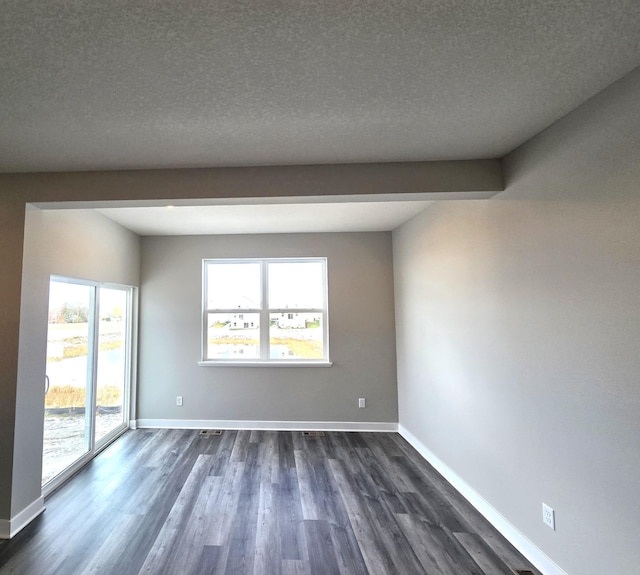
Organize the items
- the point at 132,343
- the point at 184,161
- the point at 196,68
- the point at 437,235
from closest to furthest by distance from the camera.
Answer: the point at 196,68, the point at 184,161, the point at 437,235, the point at 132,343

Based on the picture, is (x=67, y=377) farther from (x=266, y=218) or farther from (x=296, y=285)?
(x=296, y=285)

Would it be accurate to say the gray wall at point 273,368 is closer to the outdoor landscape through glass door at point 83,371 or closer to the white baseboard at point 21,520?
the outdoor landscape through glass door at point 83,371

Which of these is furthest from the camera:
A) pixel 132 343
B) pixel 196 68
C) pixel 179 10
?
pixel 132 343

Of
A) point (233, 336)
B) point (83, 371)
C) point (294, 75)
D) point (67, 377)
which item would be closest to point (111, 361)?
point (83, 371)

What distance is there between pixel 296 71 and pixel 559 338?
75.9 inches

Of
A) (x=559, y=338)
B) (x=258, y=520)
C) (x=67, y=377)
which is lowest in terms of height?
(x=258, y=520)

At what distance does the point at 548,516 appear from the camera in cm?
175

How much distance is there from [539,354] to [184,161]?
2619 millimetres

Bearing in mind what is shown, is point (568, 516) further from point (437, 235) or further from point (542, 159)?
point (437, 235)

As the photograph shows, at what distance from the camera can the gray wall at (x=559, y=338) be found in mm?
1354

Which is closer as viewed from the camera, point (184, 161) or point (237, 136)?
point (237, 136)

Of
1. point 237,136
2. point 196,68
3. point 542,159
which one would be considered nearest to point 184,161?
point 237,136

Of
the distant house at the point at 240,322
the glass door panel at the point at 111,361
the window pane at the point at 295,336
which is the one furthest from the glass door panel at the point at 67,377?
the window pane at the point at 295,336

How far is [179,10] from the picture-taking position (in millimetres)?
983
